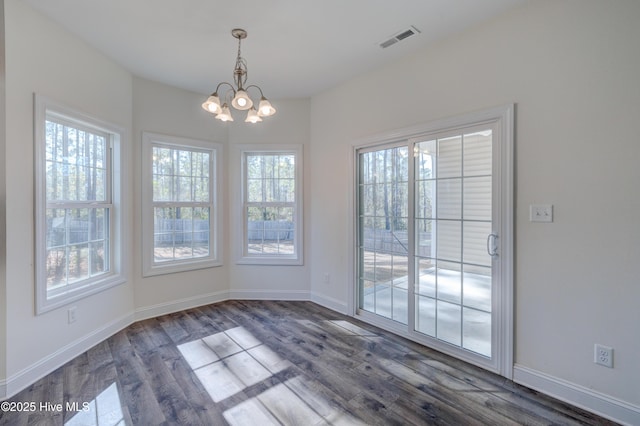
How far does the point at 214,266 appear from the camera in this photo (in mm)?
4035

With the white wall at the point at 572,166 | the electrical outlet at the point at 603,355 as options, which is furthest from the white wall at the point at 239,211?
the electrical outlet at the point at 603,355

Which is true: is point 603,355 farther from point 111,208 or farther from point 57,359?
point 111,208

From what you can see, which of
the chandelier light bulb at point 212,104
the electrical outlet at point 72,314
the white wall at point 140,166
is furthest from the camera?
the white wall at point 140,166

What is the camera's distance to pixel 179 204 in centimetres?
374

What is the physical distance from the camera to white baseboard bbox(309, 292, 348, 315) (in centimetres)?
366

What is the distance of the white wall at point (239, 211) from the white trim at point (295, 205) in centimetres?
2

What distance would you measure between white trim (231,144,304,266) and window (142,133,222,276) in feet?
0.91

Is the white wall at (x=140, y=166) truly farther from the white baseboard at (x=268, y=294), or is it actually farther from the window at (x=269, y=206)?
the window at (x=269, y=206)

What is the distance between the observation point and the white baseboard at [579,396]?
180 cm

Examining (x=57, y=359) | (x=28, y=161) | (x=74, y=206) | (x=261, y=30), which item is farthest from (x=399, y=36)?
(x=57, y=359)

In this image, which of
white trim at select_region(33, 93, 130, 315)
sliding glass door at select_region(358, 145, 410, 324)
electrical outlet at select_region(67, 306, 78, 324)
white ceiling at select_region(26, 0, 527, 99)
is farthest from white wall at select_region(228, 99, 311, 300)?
electrical outlet at select_region(67, 306, 78, 324)

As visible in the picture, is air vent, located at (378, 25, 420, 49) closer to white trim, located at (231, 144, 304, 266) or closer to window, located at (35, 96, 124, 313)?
white trim, located at (231, 144, 304, 266)

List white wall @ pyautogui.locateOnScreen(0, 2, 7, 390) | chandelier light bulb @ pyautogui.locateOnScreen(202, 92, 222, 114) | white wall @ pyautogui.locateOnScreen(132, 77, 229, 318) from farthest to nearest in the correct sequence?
1. white wall @ pyautogui.locateOnScreen(132, 77, 229, 318)
2. chandelier light bulb @ pyautogui.locateOnScreen(202, 92, 222, 114)
3. white wall @ pyautogui.locateOnScreen(0, 2, 7, 390)

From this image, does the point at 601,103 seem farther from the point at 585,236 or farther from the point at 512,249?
the point at 512,249
